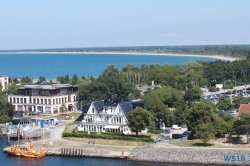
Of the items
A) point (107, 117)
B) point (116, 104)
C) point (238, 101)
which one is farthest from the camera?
point (238, 101)

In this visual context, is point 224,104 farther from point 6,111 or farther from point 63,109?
point 6,111

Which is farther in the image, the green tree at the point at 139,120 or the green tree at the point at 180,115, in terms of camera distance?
the green tree at the point at 180,115

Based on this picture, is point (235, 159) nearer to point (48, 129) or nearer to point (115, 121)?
point (115, 121)

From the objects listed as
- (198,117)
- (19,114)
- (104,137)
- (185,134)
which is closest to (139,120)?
(104,137)

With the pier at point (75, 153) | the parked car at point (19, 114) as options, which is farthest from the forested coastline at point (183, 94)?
the pier at point (75, 153)

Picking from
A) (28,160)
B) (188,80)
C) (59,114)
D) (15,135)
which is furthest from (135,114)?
(188,80)

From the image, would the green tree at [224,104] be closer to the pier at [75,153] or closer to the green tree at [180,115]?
the green tree at [180,115]

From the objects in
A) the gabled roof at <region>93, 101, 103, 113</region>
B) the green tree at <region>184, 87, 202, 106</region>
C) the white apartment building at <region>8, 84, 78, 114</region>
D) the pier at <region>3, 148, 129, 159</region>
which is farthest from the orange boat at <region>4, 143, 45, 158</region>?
the green tree at <region>184, 87, 202, 106</region>
